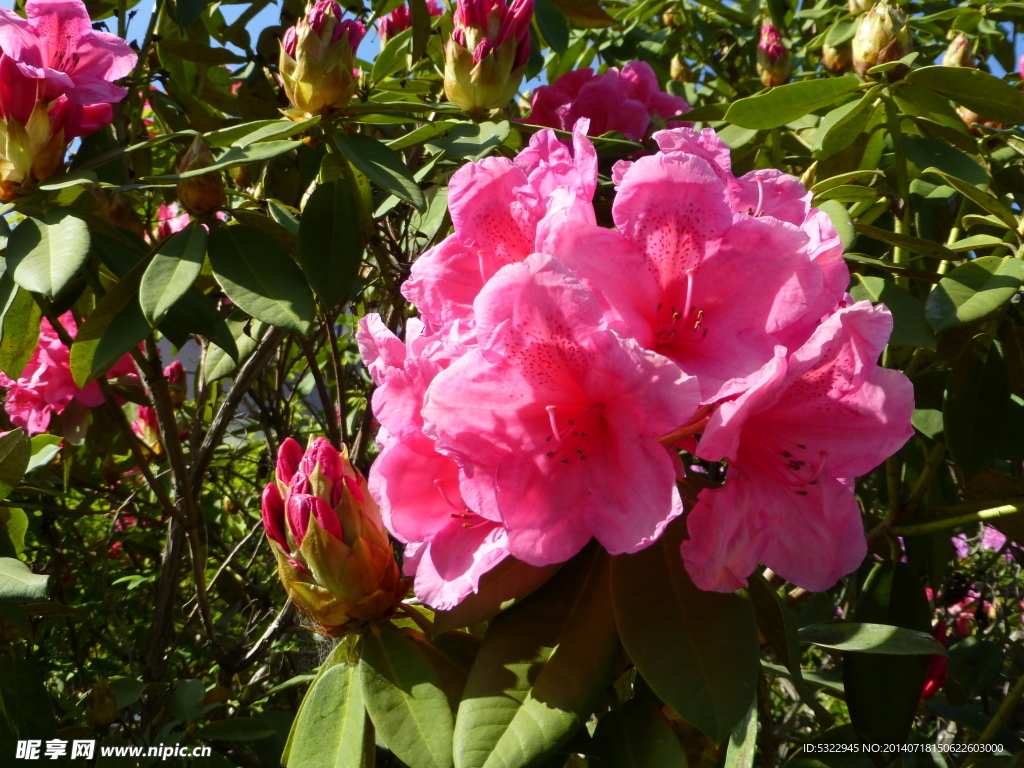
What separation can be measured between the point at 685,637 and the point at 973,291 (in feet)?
1.68

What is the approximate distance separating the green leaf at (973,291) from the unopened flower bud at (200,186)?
89cm

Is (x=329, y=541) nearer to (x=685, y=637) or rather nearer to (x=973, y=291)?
(x=685, y=637)

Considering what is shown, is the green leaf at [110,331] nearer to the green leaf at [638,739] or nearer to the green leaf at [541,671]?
the green leaf at [541,671]

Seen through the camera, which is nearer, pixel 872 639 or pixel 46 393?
pixel 872 639

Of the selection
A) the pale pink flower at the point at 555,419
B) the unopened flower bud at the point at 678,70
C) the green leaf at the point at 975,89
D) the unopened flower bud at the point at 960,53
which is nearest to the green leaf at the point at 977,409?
the green leaf at the point at 975,89

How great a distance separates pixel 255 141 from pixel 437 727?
0.74m

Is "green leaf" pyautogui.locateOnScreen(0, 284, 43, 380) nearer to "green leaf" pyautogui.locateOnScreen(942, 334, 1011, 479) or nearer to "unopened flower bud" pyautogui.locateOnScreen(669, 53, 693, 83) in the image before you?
"green leaf" pyautogui.locateOnScreen(942, 334, 1011, 479)

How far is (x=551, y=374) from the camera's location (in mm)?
704

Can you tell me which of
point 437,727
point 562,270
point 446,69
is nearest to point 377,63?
point 446,69

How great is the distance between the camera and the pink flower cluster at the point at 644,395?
66 cm

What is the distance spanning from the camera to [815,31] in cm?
273

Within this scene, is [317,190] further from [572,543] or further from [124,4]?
[124,4]

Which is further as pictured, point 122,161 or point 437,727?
point 122,161

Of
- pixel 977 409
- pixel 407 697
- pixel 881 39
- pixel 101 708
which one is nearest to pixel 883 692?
pixel 977 409
